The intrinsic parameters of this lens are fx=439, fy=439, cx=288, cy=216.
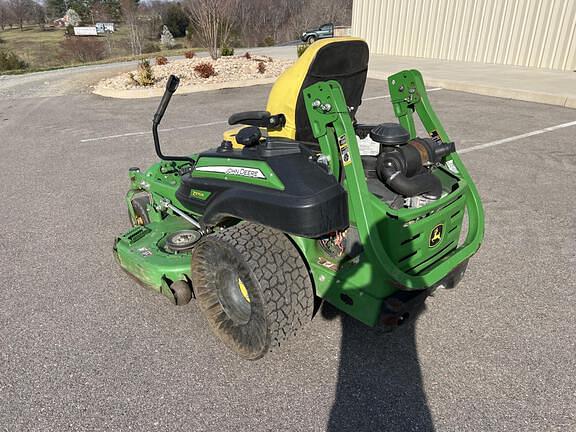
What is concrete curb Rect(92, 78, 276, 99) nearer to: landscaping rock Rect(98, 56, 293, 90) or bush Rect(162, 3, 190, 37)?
landscaping rock Rect(98, 56, 293, 90)

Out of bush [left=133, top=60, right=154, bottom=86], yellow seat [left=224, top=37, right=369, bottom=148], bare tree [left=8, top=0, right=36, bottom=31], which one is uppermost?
bare tree [left=8, top=0, right=36, bottom=31]

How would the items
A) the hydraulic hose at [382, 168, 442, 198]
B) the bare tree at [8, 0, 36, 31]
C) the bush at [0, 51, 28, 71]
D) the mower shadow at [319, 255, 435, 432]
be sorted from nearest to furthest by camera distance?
1. the mower shadow at [319, 255, 435, 432]
2. the hydraulic hose at [382, 168, 442, 198]
3. the bush at [0, 51, 28, 71]
4. the bare tree at [8, 0, 36, 31]

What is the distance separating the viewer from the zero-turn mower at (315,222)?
218cm

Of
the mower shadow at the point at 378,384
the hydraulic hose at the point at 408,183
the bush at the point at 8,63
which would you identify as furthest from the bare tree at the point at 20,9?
the mower shadow at the point at 378,384

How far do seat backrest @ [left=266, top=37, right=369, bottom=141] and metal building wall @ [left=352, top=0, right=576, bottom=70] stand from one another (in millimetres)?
13432

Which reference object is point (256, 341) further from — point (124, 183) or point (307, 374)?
point (124, 183)

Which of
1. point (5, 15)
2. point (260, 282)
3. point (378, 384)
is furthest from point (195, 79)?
point (5, 15)

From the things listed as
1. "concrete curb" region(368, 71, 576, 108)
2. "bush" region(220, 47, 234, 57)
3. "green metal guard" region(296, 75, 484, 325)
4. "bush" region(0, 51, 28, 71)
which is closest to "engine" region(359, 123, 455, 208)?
"green metal guard" region(296, 75, 484, 325)

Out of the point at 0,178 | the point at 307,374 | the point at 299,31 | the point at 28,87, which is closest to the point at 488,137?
the point at 307,374

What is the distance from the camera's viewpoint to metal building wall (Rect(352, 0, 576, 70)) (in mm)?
13383

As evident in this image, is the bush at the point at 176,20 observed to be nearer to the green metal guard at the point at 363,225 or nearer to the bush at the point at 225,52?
the bush at the point at 225,52

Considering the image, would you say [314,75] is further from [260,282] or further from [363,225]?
[260,282]

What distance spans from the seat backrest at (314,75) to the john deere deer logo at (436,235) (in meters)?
1.13

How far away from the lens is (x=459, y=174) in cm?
286
